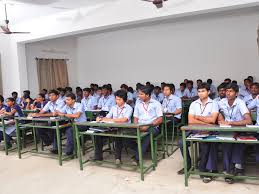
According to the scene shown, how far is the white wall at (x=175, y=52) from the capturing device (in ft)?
23.6

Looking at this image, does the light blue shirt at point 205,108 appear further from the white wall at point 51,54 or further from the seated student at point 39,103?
the white wall at point 51,54

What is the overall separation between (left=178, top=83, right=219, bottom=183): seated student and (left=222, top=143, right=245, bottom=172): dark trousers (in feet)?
0.39

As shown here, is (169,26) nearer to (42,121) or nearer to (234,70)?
(234,70)

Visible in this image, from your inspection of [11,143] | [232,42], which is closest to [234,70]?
[232,42]

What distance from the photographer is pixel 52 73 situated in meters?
8.70

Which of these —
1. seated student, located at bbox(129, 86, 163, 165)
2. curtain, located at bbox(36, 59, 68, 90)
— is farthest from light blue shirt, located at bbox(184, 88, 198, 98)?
curtain, located at bbox(36, 59, 68, 90)

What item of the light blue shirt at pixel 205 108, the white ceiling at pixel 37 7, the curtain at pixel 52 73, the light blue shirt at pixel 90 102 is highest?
the white ceiling at pixel 37 7

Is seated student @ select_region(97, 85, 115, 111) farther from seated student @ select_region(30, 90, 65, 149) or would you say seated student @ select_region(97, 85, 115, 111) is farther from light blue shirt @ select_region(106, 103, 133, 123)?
light blue shirt @ select_region(106, 103, 133, 123)

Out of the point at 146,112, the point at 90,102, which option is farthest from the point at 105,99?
the point at 146,112

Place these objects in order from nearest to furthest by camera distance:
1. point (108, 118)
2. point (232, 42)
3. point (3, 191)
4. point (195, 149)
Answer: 1. point (3, 191)
2. point (195, 149)
3. point (108, 118)
4. point (232, 42)

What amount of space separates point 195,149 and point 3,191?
238cm

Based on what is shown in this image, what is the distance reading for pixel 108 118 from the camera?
150 inches

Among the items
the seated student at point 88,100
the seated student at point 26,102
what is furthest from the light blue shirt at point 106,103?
the seated student at point 26,102

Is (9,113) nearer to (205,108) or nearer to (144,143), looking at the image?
(144,143)
